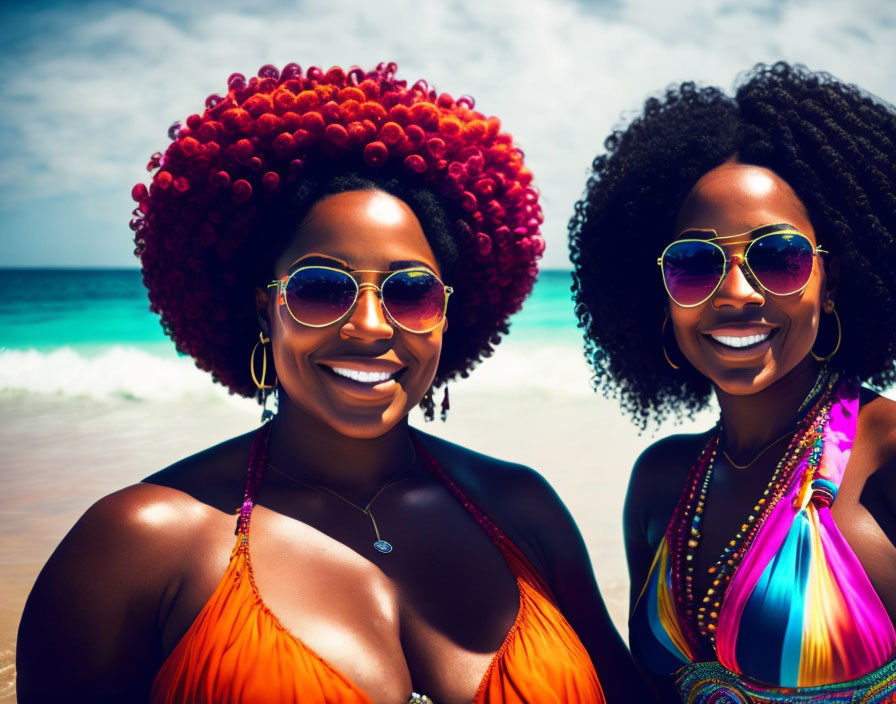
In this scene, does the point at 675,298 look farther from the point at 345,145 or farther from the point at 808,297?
the point at 345,145

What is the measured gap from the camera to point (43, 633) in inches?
90.1

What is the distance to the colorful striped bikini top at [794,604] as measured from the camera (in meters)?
2.52

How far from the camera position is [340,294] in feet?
8.44

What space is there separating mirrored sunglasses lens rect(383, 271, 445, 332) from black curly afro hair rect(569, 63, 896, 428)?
1.05 meters

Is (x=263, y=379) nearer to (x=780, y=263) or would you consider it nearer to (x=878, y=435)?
(x=780, y=263)

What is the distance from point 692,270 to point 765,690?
1.36 metres

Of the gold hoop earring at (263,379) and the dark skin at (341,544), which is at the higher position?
the gold hoop earring at (263,379)

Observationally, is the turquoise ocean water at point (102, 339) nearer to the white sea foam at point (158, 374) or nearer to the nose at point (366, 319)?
the white sea foam at point (158, 374)

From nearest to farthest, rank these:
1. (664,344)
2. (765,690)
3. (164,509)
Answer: (164,509), (765,690), (664,344)

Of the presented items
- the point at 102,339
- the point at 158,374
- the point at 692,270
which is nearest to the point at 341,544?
the point at 692,270

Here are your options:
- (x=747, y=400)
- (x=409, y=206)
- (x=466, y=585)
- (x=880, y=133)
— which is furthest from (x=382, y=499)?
(x=880, y=133)

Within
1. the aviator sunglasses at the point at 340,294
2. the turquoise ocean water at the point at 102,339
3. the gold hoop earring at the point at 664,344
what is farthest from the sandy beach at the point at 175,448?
the aviator sunglasses at the point at 340,294

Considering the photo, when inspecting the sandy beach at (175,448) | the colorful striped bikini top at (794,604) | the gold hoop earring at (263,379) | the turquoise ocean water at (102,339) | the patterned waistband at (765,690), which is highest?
the gold hoop earring at (263,379)

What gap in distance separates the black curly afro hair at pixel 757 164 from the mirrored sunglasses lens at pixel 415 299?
1.05 m
